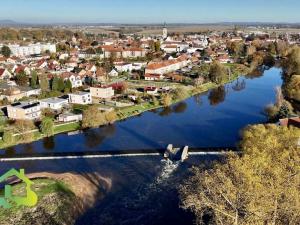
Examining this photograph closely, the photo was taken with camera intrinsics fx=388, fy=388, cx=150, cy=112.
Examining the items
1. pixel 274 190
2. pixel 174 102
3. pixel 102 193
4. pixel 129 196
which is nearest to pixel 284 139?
pixel 274 190

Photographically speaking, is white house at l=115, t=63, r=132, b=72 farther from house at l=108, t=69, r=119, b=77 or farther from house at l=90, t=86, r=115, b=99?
house at l=90, t=86, r=115, b=99

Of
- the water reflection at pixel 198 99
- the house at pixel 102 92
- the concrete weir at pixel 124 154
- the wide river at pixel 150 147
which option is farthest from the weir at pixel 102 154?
the house at pixel 102 92

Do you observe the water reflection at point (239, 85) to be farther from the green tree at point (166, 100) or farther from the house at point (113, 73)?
the house at point (113, 73)

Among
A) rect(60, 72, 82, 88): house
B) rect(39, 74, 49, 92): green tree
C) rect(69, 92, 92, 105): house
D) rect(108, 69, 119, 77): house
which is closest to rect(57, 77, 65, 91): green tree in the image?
rect(39, 74, 49, 92): green tree

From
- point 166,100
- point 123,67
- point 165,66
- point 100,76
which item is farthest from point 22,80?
point 165,66

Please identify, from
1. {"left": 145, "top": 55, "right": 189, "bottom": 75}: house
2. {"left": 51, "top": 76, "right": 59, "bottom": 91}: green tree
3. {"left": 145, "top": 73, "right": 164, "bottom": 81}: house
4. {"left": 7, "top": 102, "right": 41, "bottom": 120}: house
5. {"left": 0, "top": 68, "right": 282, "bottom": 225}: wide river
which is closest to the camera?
{"left": 0, "top": 68, "right": 282, "bottom": 225}: wide river

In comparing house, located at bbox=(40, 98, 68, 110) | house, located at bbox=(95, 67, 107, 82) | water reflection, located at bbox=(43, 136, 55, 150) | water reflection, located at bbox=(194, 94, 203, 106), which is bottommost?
water reflection, located at bbox=(43, 136, 55, 150)

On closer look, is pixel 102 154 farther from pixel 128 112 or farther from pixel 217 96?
pixel 217 96

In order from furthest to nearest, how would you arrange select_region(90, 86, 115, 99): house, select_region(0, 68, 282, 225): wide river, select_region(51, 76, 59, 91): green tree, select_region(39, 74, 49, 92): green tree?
1. select_region(39, 74, 49, 92): green tree
2. select_region(51, 76, 59, 91): green tree
3. select_region(90, 86, 115, 99): house
4. select_region(0, 68, 282, 225): wide river
